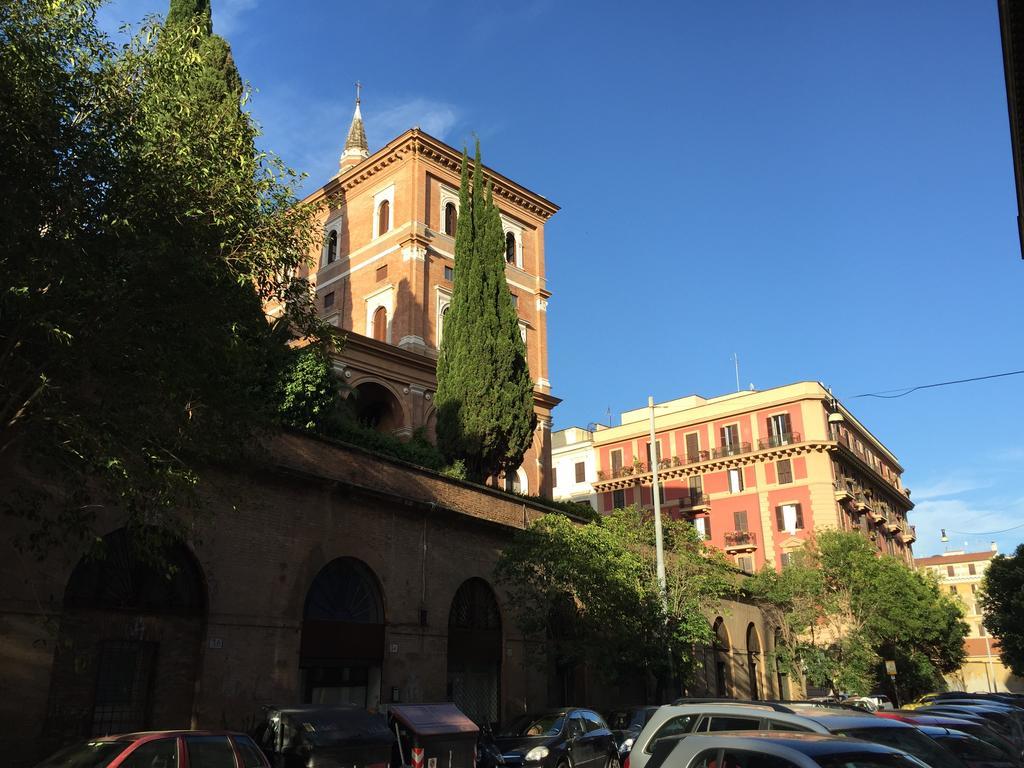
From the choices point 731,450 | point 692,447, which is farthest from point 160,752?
point 692,447

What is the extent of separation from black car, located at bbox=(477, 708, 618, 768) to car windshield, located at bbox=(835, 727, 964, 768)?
719cm

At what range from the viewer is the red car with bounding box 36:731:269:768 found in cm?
827

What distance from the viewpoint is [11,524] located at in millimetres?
12383

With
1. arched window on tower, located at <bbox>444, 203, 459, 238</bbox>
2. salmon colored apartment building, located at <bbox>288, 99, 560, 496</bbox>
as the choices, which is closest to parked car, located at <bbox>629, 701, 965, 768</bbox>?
salmon colored apartment building, located at <bbox>288, 99, 560, 496</bbox>

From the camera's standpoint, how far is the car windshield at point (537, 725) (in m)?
15.2

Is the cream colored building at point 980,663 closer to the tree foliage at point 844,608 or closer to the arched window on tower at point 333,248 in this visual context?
the tree foliage at point 844,608

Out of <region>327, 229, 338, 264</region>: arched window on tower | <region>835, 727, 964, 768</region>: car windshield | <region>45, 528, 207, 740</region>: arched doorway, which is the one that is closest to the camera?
<region>835, 727, 964, 768</region>: car windshield

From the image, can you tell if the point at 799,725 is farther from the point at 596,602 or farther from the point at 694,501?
the point at 694,501

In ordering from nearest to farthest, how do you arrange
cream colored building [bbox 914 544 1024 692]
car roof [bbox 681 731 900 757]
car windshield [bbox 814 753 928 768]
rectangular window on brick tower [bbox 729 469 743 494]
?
1. car windshield [bbox 814 753 928 768]
2. car roof [bbox 681 731 900 757]
3. rectangular window on brick tower [bbox 729 469 743 494]
4. cream colored building [bbox 914 544 1024 692]

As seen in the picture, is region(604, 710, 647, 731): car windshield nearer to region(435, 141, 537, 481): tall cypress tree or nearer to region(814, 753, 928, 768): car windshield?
region(435, 141, 537, 481): tall cypress tree

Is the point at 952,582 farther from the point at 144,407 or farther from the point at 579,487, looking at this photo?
the point at 144,407

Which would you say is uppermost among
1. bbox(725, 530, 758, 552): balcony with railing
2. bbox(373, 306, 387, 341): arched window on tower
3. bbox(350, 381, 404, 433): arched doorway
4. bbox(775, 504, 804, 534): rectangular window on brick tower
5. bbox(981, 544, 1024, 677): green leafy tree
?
bbox(373, 306, 387, 341): arched window on tower

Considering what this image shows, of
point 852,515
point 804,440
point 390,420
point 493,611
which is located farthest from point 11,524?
point 852,515

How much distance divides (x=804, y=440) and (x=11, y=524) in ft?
157
